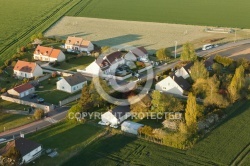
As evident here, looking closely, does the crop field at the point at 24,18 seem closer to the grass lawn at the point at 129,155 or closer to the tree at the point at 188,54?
the tree at the point at 188,54

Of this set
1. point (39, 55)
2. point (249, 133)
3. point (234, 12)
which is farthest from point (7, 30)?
point (249, 133)

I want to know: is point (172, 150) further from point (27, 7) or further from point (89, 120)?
point (27, 7)

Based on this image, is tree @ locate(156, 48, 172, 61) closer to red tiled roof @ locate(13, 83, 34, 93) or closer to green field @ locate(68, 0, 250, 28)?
red tiled roof @ locate(13, 83, 34, 93)

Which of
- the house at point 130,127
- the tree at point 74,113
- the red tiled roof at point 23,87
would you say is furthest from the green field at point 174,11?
the house at point 130,127

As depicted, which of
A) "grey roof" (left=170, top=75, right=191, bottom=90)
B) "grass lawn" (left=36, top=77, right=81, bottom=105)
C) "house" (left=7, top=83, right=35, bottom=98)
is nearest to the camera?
"grass lawn" (left=36, top=77, right=81, bottom=105)

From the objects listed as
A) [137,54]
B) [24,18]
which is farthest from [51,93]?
[24,18]

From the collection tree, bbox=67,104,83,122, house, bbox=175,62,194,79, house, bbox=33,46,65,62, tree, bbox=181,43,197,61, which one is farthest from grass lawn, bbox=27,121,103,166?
tree, bbox=181,43,197,61

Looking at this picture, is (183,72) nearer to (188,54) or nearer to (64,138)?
(188,54)
